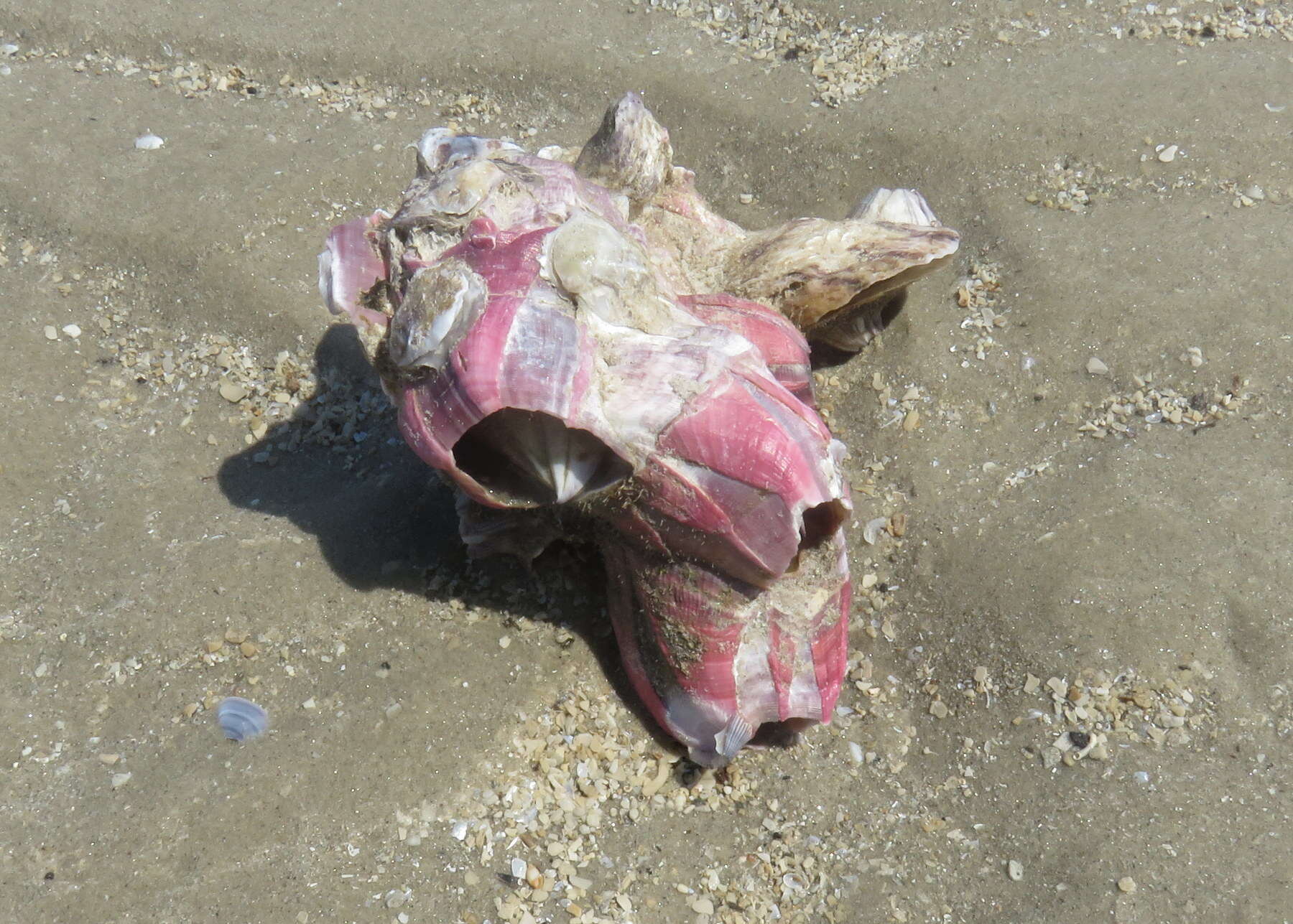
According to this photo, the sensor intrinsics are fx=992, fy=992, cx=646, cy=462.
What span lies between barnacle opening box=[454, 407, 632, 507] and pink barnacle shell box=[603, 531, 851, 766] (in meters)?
0.29

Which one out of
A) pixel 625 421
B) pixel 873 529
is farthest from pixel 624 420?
pixel 873 529

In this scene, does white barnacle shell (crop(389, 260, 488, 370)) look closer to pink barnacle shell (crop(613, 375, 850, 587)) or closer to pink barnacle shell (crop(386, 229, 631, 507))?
pink barnacle shell (crop(386, 229, 631, 507))

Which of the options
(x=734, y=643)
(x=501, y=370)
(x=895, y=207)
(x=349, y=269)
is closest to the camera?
(x=501, y=370)

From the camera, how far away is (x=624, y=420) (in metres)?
2.33

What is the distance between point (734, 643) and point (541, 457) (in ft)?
2.34

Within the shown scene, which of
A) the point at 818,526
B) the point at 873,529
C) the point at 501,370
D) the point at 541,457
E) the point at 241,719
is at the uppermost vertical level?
the point at 501,370

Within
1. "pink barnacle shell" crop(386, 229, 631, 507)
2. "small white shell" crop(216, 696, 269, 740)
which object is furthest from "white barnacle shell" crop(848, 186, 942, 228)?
"small white shell" crop(216, 696, 269, 740)

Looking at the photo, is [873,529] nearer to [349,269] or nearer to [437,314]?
[437,314]

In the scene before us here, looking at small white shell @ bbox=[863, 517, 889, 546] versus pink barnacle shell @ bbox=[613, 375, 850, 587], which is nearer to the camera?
pink barnacle shell @ bbox=[613, 375, 850, 587]

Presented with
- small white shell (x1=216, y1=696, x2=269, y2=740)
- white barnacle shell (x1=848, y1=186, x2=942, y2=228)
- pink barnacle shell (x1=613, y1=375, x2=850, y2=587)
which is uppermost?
white barnacle shell (x1=848, y1=186, x2=942, y2=228)

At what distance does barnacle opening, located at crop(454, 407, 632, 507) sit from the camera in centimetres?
239

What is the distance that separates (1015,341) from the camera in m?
3.53

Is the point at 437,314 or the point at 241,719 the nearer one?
the point at 437,314

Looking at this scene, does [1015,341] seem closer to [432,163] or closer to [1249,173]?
[1249,173]
